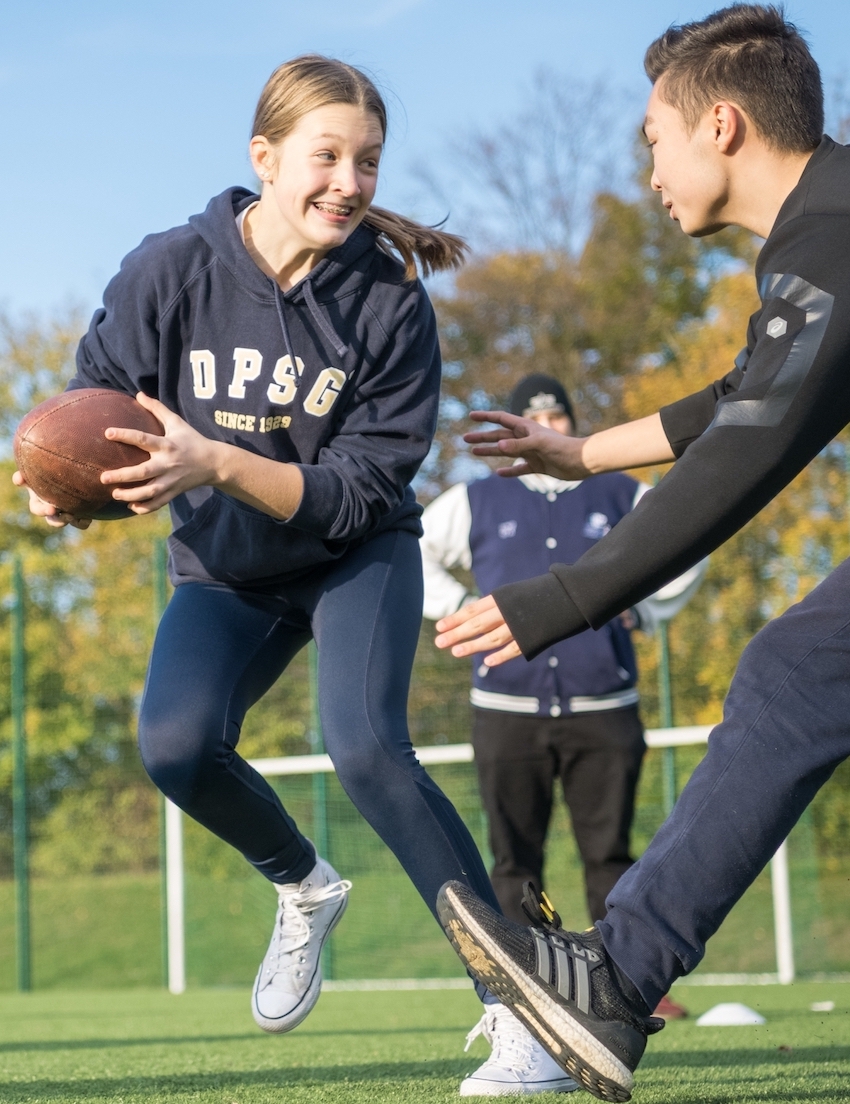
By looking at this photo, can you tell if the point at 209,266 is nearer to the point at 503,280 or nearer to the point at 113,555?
the point at 113,555

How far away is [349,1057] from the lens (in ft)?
12.9

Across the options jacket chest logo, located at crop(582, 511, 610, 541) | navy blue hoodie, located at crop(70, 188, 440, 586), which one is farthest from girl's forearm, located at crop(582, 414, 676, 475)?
jacket chest logo, located at crop(582, 511, 610, 541)

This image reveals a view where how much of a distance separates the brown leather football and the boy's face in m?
1.30

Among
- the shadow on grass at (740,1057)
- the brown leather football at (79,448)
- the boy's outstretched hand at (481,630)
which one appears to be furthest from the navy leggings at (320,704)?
the shadow on grass at (740,1057)

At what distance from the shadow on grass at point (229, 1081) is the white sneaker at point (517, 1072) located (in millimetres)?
337

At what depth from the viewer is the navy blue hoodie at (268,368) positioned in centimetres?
328

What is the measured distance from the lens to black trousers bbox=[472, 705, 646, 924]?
5.68 m

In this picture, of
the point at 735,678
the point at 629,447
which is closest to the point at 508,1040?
the point at 735,678

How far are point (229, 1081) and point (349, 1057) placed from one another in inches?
29.5

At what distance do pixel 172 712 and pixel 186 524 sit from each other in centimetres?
57

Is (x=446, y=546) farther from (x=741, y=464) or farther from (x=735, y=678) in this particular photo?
(x=741, y=464)

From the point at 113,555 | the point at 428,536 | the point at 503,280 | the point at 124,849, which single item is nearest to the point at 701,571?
the point at 428,536

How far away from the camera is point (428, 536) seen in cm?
632

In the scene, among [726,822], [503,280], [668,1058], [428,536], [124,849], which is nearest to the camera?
[726,822]
